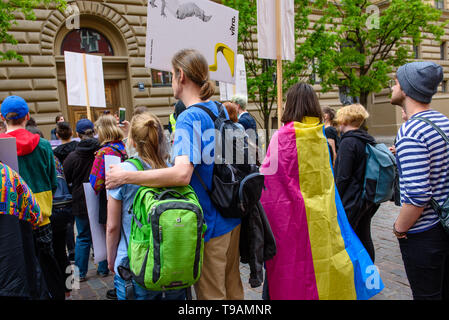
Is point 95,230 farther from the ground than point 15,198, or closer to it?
closer to it

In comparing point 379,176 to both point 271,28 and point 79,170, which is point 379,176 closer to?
point 271,28

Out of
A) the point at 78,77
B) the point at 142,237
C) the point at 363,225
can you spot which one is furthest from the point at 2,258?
the point at 78,77

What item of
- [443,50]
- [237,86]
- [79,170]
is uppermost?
[443,50]

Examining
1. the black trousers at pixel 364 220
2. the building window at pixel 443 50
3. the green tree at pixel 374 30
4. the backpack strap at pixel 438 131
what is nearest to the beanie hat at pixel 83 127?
the black trousers at pixel 364 220

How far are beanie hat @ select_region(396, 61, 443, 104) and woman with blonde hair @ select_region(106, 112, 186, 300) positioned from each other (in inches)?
63.0

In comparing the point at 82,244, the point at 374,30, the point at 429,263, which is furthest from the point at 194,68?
the point at 374,30

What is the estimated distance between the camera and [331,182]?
2850 millimetres

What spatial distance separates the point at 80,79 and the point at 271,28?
376 cm

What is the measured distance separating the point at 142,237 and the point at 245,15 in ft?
38.4

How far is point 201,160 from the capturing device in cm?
204

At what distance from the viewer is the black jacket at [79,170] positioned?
4047 millimetres

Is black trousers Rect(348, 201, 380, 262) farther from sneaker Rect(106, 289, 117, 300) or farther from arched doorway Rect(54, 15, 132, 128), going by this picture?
arched doorway Rect(54, 15, 132, 128)

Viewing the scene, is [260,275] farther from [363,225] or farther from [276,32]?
[276,32]

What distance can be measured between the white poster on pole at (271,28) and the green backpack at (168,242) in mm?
2819
